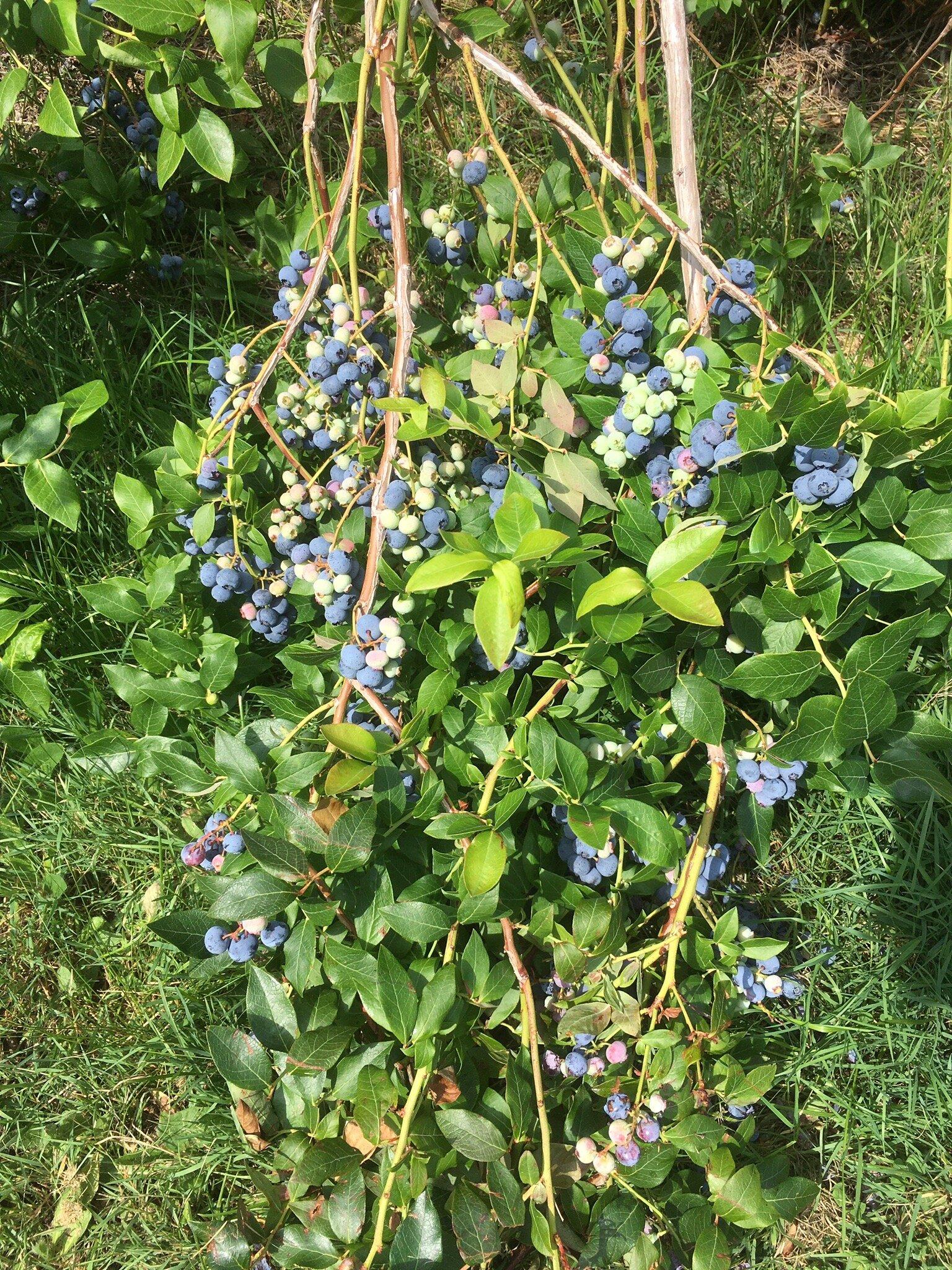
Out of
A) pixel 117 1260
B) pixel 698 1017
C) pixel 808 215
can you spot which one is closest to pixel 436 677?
pixel 698 1017

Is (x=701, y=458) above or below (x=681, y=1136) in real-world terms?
above

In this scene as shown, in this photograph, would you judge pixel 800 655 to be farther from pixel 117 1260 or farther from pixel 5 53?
pixel 5 53

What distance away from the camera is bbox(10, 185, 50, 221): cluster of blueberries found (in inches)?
88.3

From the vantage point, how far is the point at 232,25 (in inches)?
57.4

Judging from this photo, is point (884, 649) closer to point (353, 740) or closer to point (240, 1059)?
point (353, 740)

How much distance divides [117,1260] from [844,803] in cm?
142

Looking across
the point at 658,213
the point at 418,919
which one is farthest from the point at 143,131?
the point at 418,919

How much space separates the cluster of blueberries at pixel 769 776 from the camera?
1.45 metres

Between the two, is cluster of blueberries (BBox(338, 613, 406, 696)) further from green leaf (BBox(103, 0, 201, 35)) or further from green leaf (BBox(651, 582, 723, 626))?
green leaf (BBox(103, 0, 201, 35))

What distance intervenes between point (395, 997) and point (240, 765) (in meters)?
0.37

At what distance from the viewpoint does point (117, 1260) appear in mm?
1623

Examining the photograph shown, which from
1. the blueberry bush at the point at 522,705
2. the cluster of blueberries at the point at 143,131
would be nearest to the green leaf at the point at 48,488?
the blueberry bush at the point at 522,705

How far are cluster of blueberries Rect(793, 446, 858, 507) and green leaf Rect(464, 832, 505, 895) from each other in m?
0.63

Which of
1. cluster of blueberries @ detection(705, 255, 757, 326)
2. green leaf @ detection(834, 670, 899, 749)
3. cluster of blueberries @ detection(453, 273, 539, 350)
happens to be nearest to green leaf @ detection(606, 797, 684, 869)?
green leaf @ detection(834, 670, 899, 749)
